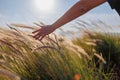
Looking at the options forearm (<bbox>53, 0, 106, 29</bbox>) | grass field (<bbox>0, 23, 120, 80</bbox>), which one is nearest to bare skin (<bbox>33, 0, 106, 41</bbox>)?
forearm (<bbox>53, 0, 106, 29</bbox>)

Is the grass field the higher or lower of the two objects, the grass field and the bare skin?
the lower

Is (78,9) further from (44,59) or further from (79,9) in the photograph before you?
(44,59)

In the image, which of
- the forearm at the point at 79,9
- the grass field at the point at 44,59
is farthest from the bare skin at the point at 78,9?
the grass field at the point at 44,59

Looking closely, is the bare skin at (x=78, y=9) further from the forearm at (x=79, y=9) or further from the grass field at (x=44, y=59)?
the grass field at (x=44, y=59)

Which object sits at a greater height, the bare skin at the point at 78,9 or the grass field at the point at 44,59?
the bare skin at the point at 78,9

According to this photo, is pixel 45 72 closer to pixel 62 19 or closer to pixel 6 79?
pixel 6 79

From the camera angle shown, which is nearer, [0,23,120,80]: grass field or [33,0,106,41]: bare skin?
[33,0,106,41]: bare skin

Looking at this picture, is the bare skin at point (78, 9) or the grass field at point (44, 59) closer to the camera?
the bare skin at point (78, 9)

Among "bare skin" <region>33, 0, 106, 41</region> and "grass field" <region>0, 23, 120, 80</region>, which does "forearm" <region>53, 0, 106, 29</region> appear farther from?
"grass field" <region>0, 23, 120, 80</region>

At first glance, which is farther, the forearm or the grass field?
the grass field

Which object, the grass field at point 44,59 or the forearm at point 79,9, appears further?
the grass field at point 44,59

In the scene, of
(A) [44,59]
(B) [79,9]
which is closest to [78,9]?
(B) [79,9]

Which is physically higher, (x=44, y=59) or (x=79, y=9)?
(x=79, y=9)

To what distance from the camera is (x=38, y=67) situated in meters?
3.24
